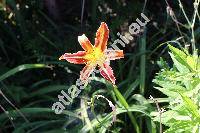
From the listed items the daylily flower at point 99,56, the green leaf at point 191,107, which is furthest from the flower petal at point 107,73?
the green leaf at point 191,107

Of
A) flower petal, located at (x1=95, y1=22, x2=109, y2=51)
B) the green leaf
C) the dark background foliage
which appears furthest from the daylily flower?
the dark background foliage

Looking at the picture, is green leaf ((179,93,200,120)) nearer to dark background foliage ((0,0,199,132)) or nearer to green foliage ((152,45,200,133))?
green foliage ((152,45,200,133))

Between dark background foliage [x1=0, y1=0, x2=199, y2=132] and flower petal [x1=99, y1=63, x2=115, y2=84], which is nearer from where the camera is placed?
flower petal [x1=99, y1=63, x2=115, y2=84]

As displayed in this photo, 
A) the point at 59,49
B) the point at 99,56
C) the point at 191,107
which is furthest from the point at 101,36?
the point at 59,49

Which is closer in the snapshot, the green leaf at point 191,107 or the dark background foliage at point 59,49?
the green leaf at point 191,107

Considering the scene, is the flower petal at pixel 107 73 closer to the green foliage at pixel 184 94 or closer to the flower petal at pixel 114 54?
the flower petal at pixel 114 54

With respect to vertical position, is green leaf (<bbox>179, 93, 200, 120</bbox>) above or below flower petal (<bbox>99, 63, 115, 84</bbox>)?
below

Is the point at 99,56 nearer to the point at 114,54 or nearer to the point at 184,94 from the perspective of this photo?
the point at 114,54

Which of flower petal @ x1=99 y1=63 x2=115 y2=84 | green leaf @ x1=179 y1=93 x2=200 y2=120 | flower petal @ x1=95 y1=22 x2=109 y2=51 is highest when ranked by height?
flower petal @ x1=95 y1=22 x2=109 y2=51

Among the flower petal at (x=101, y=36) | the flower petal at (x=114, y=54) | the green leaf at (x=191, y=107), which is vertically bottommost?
the green leaf at (x=191, y=107)

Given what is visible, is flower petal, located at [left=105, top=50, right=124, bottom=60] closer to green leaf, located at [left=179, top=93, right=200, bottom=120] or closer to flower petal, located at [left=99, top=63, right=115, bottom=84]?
flower petal, located at [left=99, top=63, right=115, bottom=84]

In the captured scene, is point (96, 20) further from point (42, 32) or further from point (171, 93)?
point (171, 93)
